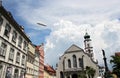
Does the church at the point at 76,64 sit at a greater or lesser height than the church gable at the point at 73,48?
lesser

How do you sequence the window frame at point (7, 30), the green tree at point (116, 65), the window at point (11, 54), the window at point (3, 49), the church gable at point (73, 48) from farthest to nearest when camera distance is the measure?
the church gable at point (73, 48)
the green tree at point (116, 65)
the window at point (11, 54)
the window frame at point (7, 30)
the window at point (3, 49)

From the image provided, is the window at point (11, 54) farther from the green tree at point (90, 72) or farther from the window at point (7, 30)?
the green tree at point (90, 72)

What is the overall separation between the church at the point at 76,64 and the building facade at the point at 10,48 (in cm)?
3113

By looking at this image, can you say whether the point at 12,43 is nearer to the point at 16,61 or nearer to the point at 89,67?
the point at 16,61

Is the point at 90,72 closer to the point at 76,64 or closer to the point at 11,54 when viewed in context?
the point at 76,64

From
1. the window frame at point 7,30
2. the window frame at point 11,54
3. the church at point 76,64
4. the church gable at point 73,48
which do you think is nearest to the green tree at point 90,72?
the church at point 76,64

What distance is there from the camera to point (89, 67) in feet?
186

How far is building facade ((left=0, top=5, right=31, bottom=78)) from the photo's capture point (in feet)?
68.6

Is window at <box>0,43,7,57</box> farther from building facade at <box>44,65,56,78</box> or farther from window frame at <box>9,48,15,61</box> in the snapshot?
building facade at <box>44,65,56,78</box>

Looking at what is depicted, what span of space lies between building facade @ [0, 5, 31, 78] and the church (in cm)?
3113

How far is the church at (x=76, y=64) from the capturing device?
5606cm

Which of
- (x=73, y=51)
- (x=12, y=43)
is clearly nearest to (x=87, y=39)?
(x=73, y=51)

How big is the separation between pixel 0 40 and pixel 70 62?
4477 centimetres

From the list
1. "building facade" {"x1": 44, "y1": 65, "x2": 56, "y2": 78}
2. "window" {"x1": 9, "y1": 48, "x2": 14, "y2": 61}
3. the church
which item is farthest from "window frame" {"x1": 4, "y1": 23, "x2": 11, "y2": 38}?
"building facade" {"x1": 44, "y1": 65, "x2": 56, "y2": 78}
